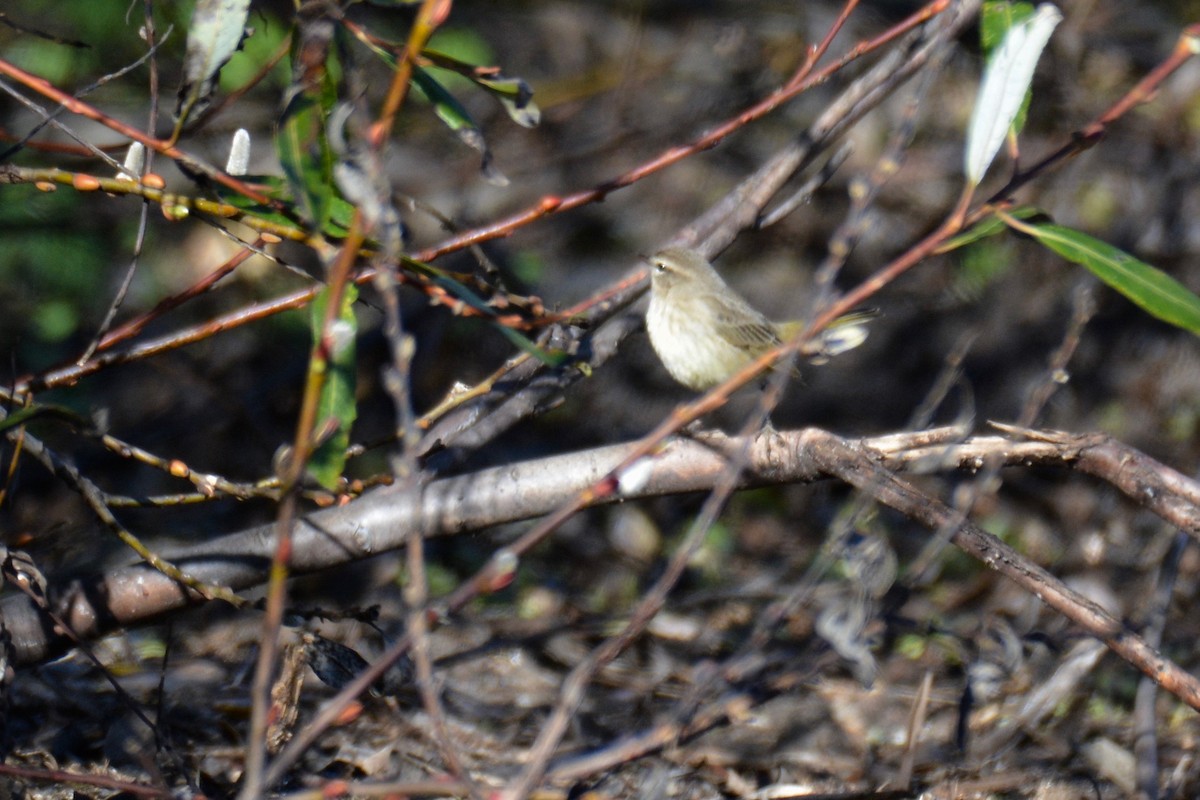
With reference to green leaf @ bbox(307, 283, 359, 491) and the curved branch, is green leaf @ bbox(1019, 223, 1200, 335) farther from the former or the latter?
green leaf @ bbox(307, 283, 359, 491)

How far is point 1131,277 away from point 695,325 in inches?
78.6

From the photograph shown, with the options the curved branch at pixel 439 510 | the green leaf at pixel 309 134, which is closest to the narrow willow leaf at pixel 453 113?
the green leaf at pixel 309 134

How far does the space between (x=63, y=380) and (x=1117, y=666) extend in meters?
3.63

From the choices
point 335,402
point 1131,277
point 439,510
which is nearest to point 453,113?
point 335,402

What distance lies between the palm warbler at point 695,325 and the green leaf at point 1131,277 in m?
1.57

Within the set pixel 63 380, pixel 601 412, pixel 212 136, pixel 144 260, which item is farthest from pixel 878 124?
pixel 63 380

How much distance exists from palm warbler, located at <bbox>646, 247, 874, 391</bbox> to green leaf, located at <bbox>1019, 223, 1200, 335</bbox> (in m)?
1.57

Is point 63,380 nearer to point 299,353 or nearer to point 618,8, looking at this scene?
point 299,353

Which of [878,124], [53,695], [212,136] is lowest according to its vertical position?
[53,695]

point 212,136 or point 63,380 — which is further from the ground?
point 212,136

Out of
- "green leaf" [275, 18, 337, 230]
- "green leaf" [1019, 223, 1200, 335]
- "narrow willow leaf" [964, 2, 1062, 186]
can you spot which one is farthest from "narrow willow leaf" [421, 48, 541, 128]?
"green leaf" [1019, 223, 1200, 335]

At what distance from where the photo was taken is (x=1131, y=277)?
67.1 inches

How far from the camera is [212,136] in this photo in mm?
4504

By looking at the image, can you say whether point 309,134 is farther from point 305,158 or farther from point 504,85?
point 504,85
